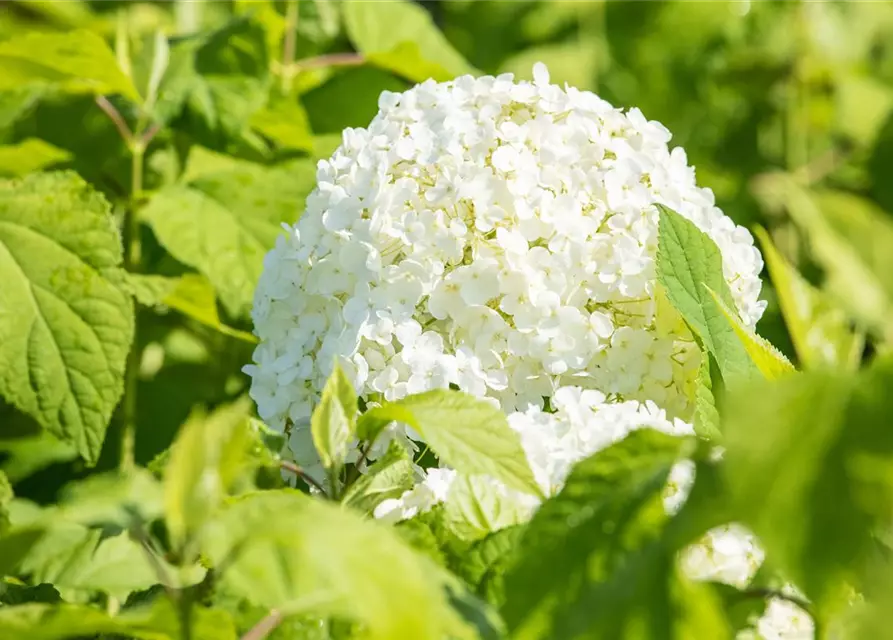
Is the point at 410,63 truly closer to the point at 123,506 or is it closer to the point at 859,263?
the point at 123,506

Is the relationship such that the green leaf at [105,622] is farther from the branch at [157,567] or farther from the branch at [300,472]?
the branch at [300,472]

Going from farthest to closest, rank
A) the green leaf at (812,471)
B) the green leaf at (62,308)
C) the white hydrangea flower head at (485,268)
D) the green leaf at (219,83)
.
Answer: the green leaf at (219,83)
the green leaf at (62,308)
the white hydrangea flower head at (485,268)
the green leaf at (812,471)

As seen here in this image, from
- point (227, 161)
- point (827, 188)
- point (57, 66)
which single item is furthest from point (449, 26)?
point (57, 66)

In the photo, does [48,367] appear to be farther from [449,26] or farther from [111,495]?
[449,26]

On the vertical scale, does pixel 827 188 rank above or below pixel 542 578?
below

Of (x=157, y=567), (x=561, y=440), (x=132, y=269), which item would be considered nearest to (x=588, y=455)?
(x=561, y=440)

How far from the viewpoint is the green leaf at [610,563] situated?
0.66 m

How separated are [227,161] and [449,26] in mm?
1712

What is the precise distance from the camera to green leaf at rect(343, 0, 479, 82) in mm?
1969

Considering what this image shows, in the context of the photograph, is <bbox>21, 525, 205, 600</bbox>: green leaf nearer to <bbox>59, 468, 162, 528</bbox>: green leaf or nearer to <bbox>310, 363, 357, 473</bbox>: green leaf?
<bbox>59, 468, 162, 528</bbox>: green leaf

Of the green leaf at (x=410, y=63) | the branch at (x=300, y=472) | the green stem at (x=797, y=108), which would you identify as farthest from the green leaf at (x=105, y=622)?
the green stem at (x=797, y=108)

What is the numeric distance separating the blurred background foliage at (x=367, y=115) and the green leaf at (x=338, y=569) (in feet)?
0.87

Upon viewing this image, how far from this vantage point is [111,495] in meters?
0.76

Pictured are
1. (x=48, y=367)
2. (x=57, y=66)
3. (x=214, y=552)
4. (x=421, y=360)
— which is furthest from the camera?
(x=57, y=66)
